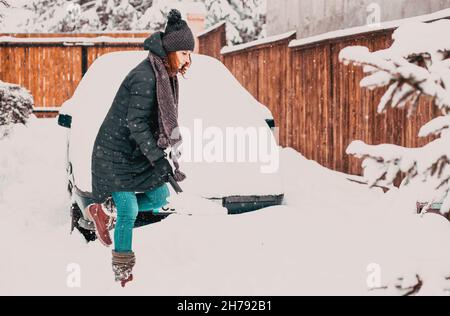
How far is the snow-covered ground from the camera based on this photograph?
376 centimetres

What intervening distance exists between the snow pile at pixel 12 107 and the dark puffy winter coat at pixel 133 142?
5.82 meters

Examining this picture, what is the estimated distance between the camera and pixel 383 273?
154 inches

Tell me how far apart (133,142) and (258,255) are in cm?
130

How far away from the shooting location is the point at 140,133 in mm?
4004

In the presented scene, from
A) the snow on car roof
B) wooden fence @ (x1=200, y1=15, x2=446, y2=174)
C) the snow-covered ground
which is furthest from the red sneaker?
wooden fence @ (x1=200, y1=15, x2=446, y2=174)

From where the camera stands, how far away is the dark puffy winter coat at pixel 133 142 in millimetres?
4035

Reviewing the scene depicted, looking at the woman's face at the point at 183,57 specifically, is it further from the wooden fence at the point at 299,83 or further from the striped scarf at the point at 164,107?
the wooden fence at the point at 299,83

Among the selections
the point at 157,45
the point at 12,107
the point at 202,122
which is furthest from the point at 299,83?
the point at 157,45

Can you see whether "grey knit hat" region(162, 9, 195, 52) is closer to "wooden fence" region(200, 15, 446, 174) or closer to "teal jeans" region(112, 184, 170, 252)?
"teal jeans" region(112, 184, 170, 252)

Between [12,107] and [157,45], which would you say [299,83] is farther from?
[157,45]

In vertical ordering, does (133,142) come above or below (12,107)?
below

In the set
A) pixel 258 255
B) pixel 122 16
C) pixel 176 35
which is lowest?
pixel 258 255

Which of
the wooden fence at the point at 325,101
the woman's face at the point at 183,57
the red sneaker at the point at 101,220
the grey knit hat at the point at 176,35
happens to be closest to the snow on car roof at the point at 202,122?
the red sneaker at the point at 101,220

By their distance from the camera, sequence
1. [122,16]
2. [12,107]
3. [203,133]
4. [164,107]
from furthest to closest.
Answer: [122,16]
[12,107]
[203,133]
[164,107]
